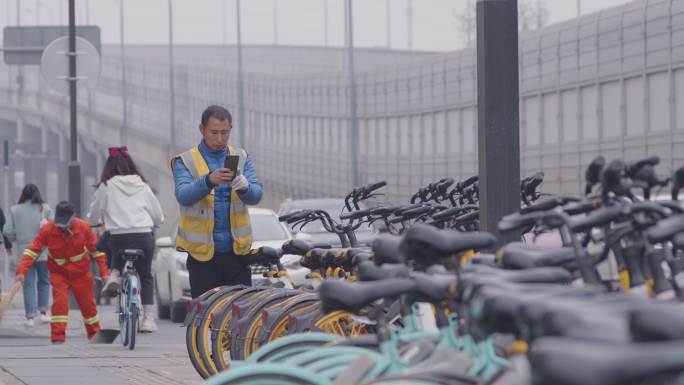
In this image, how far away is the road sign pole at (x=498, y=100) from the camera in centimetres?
761

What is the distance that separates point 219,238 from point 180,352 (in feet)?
12.2

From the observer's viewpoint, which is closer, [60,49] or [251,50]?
[60,49]

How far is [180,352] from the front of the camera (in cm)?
1275

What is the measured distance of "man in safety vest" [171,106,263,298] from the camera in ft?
30.1

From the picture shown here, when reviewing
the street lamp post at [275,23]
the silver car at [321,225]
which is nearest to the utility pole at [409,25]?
the street lamp post at [275,23]

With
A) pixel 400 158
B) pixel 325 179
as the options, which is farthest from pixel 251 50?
pixel 400 158

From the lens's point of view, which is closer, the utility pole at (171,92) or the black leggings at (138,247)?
the black leggings at (138,247)

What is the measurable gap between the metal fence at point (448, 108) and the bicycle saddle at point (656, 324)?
89.6ft

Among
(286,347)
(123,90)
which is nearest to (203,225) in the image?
(286,347)

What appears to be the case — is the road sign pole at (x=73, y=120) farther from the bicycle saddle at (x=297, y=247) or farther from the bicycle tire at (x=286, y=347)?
the bicycle tire at (x=286, y=347)

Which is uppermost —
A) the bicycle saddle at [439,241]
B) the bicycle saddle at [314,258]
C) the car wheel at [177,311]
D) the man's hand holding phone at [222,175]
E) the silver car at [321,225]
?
the man's hand holding phone at [222,175]

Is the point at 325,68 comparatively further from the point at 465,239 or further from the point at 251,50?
the point at 465,239

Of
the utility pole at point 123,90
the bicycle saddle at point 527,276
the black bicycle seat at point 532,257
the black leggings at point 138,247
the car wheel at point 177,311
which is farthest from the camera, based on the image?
the utility pole at point 123,90

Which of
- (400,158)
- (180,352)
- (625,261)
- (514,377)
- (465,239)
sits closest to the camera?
(514,377)
